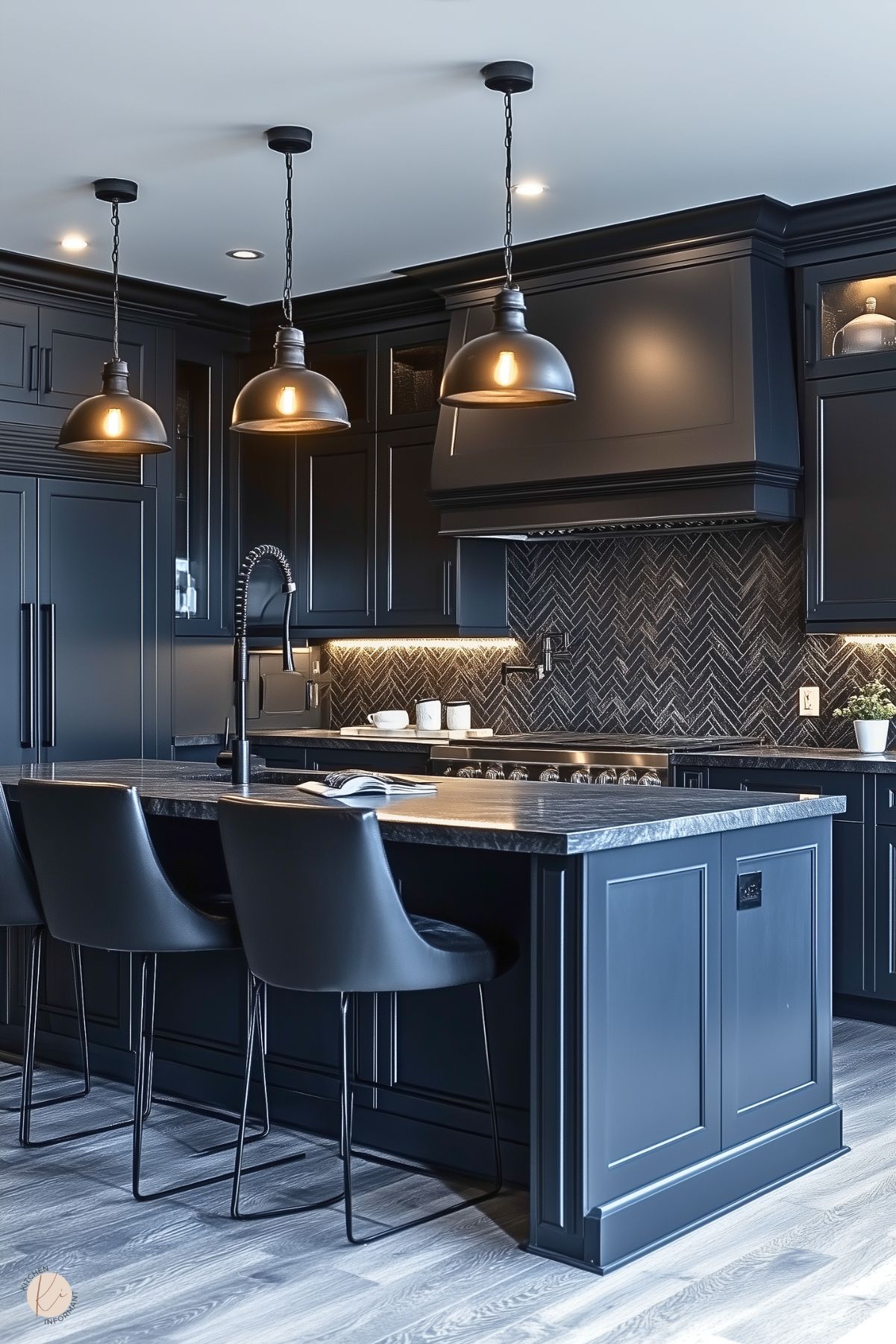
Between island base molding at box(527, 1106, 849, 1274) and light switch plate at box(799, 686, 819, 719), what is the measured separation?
2193 mm

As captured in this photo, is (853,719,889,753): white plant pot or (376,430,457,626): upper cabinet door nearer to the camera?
(853,719,889,753): white plant pot

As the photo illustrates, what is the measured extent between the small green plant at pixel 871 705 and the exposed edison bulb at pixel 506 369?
2.14 meters

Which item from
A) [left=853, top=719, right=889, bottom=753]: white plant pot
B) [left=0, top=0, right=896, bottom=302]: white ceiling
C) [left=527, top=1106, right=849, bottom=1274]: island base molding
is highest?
[left=0, top=0, right=896, bottom=302]: white ceiling

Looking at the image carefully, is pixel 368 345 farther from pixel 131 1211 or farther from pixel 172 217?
pixel 131 1211

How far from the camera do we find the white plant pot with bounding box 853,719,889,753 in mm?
5180

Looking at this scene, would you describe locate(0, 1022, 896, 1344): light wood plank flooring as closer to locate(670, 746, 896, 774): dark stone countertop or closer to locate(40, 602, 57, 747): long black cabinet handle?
locate(670, 746, 896, 774): dark stone countertop

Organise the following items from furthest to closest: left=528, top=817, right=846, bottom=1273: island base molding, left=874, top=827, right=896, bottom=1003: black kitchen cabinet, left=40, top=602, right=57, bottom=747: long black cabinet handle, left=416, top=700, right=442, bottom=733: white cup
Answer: left=416, top=700, right=442, bottom=733: white cup
left=40, top=602, right=57, bottom=747: long black cabinet handle
left=874, top=827, right=896, bottom=1003: black kitchen cabinet
left=528, top=817, right=846, bottom=1273: island base molding

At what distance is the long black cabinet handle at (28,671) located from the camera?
Result: 19.5 ft

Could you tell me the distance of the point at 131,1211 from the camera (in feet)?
10.7

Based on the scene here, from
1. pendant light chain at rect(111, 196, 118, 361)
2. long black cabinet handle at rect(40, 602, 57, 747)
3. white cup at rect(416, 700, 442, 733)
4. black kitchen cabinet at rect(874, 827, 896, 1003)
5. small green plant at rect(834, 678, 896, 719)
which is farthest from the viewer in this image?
white cup at rect(416, 700, 442, 733)

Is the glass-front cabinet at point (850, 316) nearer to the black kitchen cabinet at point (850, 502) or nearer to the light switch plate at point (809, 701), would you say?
the black kitchen cabinet at point (850, 502)

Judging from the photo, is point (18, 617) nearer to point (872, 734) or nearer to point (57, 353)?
point (57, 353)

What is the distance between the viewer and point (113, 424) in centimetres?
452

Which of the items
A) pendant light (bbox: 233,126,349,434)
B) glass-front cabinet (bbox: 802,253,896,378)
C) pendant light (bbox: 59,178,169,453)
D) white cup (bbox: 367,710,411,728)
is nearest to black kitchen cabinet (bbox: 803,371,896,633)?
glass-front cabinet (bbox: 802,253,896,378)
